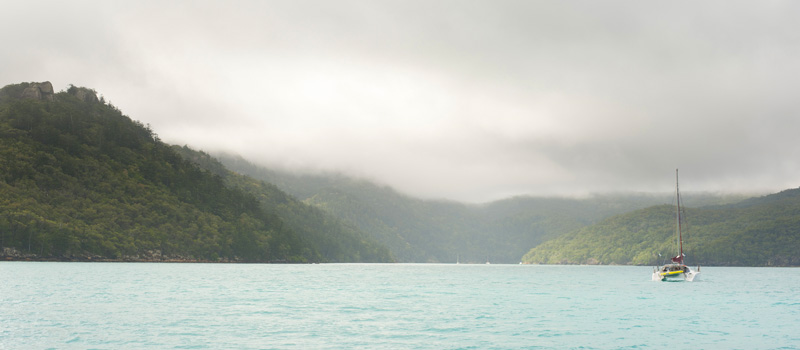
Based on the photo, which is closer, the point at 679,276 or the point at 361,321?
the point at 361,321

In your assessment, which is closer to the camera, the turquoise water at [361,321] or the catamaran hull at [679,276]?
the turquoise water at [361,321]

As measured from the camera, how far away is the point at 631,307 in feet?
279

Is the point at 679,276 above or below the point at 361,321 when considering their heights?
above

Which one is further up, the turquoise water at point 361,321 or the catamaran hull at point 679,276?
the catamaran hull at point 679,276

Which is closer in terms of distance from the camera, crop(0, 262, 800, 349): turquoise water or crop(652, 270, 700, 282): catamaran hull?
crop(0, 262, 800, 349): turquoise water

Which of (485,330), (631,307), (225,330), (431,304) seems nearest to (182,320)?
(225,330)

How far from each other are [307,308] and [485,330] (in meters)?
26.0

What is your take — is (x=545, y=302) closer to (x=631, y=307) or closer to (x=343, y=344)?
(x=631, y=307)

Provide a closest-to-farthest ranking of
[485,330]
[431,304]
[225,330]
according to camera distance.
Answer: [225,330] → [485,330] → [431,304]

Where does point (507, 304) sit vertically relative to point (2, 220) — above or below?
below

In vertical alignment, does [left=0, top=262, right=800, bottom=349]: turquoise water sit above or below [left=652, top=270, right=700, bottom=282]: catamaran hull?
below

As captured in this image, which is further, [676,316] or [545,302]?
[545,302]

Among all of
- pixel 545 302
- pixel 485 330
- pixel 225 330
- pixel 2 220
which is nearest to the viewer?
pixel 225 330

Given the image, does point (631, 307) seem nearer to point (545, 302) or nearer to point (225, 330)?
point (545, 302)
